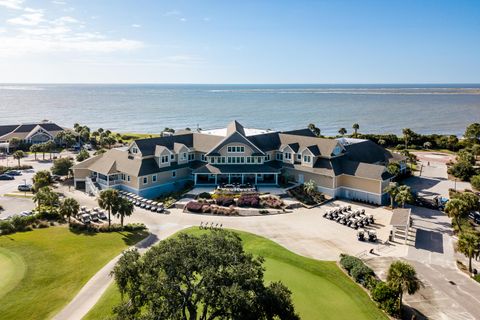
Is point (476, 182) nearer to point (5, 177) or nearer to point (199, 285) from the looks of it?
point (199, 285)

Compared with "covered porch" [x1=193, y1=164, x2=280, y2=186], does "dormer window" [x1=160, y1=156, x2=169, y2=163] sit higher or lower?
higher

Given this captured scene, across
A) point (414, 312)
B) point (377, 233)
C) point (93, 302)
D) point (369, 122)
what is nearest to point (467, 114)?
point (369, 122)

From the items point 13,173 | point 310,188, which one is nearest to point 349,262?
point 310,188

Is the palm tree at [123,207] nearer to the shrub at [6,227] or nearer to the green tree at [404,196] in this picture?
the shrub at [6,227]

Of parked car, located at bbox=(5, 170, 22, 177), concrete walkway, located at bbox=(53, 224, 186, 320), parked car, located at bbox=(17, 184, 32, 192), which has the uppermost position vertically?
parked car, located at bbox=(5, 170, 22, 177)

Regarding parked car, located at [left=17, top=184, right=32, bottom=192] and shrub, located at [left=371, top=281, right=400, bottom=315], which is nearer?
shrub, located at [left=371, top=281, right=400, bottom=315]

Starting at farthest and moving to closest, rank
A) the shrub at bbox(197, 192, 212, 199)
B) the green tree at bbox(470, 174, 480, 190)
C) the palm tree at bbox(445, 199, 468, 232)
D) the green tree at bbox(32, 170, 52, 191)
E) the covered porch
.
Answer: the covered porch, the green tree at bbox(32, 170, 52, 191), the green tree at bbox(470, 174, 480, 190), the shrub at bbox(197, 192, 212, 199), the palm tree at bbox(445, 199, 468, 232)

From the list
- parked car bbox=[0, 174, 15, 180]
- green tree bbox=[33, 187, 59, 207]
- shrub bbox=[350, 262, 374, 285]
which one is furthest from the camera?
parked car bbox=[0, 174, 15, 180]

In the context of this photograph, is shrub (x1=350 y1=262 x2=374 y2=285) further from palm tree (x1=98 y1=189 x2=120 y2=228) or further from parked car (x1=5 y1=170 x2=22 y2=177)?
parked car (x1=5 y1=170 x2=22 y2=177)

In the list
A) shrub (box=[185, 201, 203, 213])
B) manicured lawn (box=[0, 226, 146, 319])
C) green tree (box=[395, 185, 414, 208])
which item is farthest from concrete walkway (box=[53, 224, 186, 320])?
green tree (box=[395, 185, 414, 208])
